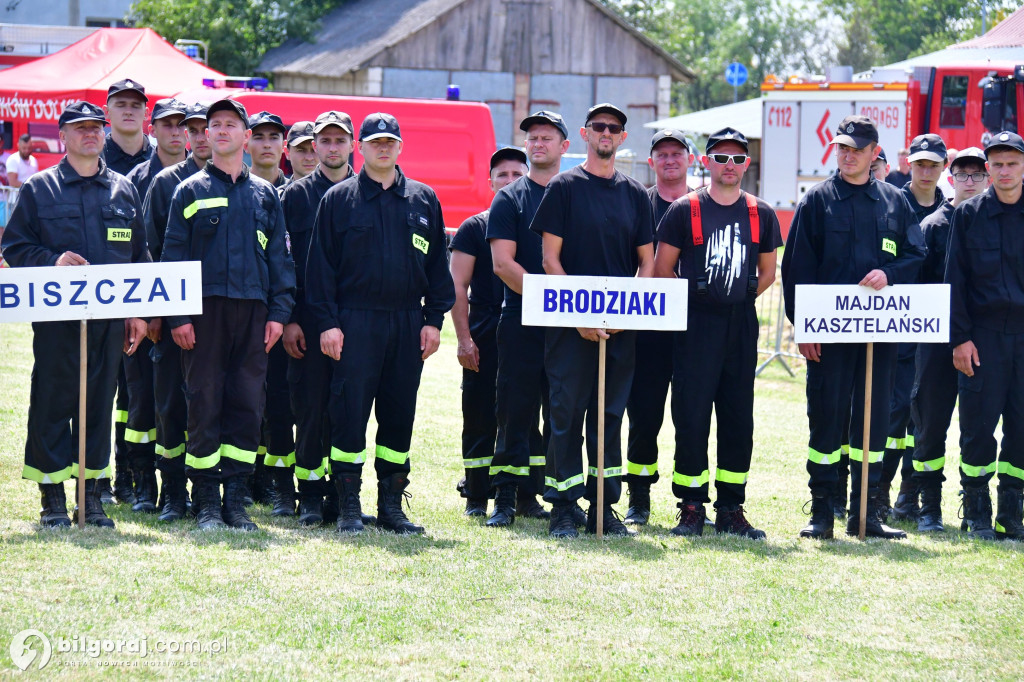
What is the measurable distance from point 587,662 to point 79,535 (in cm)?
314

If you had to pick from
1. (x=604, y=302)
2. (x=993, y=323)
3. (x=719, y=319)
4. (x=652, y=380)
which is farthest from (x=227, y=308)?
(x=993, y=323)

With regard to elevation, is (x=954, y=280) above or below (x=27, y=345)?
above

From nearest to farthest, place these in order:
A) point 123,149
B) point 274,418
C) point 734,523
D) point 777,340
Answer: point 734,523 → point 274,418 → point 123,149 → point 777,340

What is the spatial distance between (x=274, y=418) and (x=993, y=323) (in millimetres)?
4568

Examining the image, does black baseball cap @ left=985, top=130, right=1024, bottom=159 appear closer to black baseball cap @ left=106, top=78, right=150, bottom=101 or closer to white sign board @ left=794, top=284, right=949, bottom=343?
white sign board @ left=794, top=284, right=949, bottom=343

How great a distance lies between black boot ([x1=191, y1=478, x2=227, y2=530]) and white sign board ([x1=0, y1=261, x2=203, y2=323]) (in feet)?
3.39

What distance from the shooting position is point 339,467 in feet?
24.6

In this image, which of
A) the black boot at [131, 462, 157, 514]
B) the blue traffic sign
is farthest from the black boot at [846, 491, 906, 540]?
the blue traffic sign

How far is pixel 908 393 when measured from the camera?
8773 millimetres

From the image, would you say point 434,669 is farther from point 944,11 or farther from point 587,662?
point 944,11

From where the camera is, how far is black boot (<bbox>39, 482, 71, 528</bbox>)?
23.7 feet

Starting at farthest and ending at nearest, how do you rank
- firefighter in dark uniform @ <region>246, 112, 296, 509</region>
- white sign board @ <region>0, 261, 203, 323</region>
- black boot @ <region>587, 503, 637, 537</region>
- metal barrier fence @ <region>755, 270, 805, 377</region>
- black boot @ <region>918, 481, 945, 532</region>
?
metal barrier fence @ <region>755, 270, 805, 377</region>, black boot @ <region>918, 481, 945, 532</region>, firefighter in dark uniform @ <region>246, 112, 296, 509</region>, black boot @ <region>587, 503, 637, 537</region>, white sign board @ <region>0, 261, 203, 323</region>

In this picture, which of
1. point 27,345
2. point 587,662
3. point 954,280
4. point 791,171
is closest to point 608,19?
point 791,171

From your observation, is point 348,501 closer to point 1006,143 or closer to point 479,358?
point 479,358
